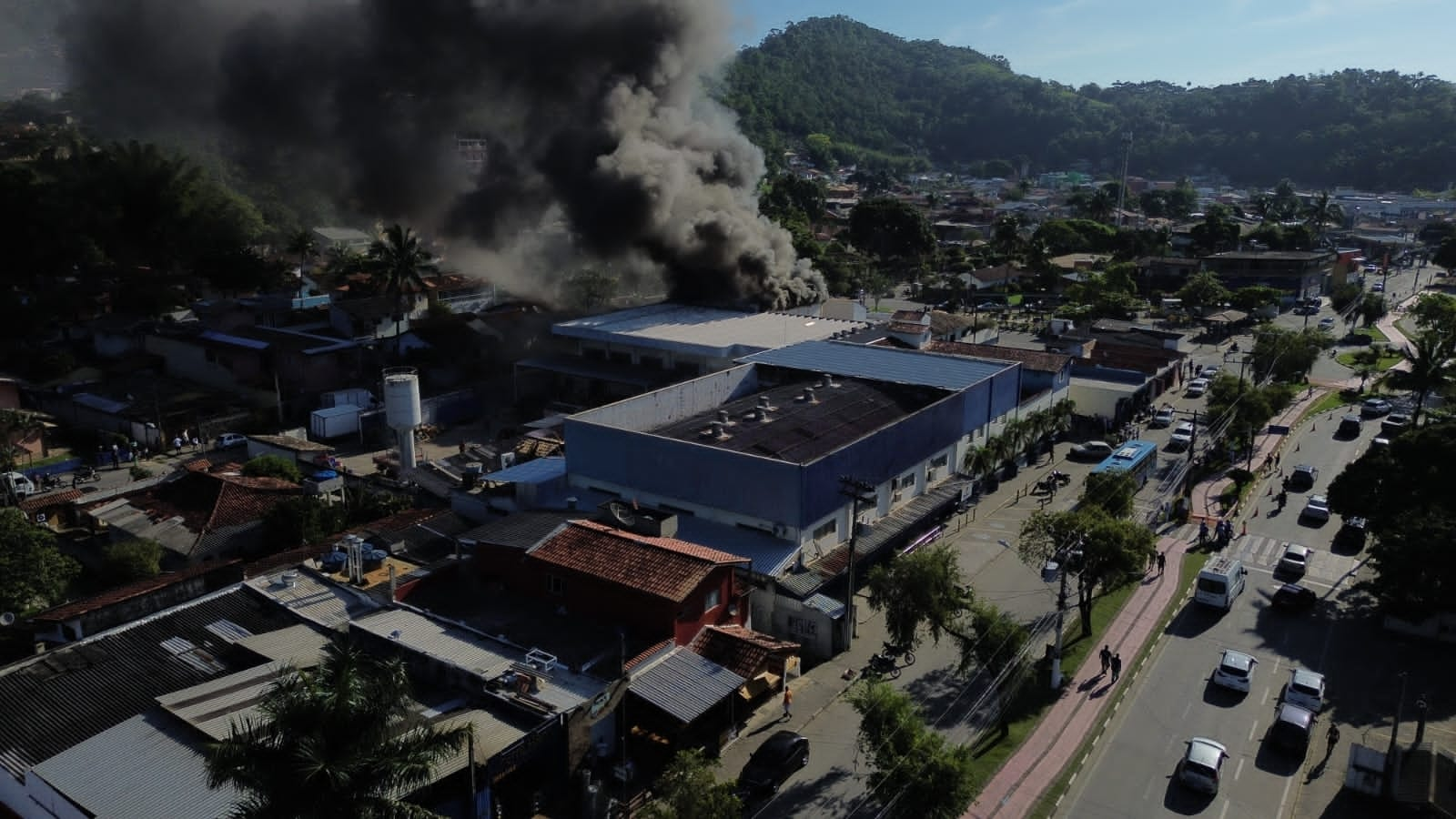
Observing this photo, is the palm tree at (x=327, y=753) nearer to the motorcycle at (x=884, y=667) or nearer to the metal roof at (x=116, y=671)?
the metal roof at (x=116, y=671)

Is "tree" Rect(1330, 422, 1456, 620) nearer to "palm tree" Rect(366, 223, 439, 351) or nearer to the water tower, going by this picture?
the water tower

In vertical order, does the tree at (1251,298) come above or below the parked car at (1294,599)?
above

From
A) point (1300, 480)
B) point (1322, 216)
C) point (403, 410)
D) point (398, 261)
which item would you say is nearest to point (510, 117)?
point (398, 261)

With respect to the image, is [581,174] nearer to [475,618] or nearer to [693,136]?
[693,136]

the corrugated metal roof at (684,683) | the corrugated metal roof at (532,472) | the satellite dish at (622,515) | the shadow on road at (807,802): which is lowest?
the shadow on road at (807,802)

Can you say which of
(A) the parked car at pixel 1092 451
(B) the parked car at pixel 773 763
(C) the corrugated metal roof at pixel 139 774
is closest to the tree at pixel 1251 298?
(A) the parked car at pixel 1092 451

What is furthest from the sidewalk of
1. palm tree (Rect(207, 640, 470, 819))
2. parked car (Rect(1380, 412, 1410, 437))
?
parked car (Rect(1380, 412, 1410, 437))

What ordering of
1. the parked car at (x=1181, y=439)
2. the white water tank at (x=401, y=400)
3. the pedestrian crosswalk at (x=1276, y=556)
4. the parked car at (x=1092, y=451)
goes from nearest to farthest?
the pedestrian crosswalk at (x=1276, y=556)
the white water tank at (x=401, y=400)
the parked car at (x=1092, y=451)
the parked car at (x=1181, y=439)
